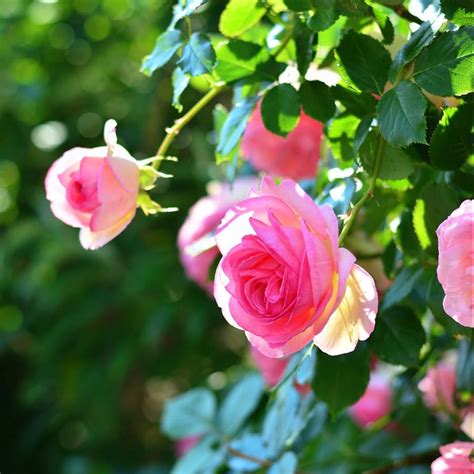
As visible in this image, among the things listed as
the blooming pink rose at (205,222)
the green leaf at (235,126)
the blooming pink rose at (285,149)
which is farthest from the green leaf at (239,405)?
the green leaf at (235,126)

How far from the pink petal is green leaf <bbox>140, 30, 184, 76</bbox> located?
0.59 feet

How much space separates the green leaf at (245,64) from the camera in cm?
52

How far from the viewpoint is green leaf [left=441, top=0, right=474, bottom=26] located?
416 mm

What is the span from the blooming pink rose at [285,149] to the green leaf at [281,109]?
122 millimetres

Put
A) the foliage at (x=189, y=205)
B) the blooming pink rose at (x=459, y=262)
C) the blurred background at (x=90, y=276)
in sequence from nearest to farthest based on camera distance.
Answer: the blooming pink rose at (x=459, y=262), the foliage at (x=189, y=205), the blurred background at (x=90, y=276)

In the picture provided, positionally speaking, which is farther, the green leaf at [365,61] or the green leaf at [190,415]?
the green leaf at [190,415]

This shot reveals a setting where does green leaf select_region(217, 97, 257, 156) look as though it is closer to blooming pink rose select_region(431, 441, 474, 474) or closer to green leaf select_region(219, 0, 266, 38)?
green leaf select_region(219, 0, 266, 38)

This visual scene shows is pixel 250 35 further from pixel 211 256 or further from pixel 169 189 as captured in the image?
pixel 169 189

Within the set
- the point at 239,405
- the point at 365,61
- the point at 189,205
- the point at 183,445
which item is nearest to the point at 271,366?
the point at 239,405

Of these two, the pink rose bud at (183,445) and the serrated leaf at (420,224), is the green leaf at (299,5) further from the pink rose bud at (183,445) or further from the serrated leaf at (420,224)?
the pink rose bud at (183,445)

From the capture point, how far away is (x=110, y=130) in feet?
1.60

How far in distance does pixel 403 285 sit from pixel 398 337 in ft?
0.10

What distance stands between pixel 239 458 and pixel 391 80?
368 mm

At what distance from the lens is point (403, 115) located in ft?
1.39
